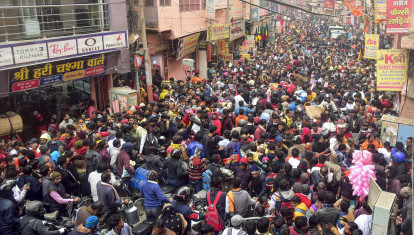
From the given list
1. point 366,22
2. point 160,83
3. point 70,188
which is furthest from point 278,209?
point 366,22

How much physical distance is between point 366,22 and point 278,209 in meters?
17.5

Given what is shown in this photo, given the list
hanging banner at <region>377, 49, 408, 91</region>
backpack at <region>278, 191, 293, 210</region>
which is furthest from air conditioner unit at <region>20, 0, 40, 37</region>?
hanging banner at <region>377, 49, 408, 91</region>

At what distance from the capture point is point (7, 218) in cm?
601

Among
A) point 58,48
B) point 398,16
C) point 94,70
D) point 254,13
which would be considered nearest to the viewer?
point 398,16

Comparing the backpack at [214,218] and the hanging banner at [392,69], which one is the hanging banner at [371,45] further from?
the backpack at [214,218]

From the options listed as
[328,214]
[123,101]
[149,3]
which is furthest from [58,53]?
[328,214]

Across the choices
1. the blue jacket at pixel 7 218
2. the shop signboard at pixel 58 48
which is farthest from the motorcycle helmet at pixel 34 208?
the shop signboard at pixel 58 48

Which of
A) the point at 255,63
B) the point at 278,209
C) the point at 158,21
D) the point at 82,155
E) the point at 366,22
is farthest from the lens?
the point at 255,63

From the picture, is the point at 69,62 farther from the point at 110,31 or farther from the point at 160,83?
the point at 160,83

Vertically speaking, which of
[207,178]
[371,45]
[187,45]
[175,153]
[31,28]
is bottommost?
[207,178]

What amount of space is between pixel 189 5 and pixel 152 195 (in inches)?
584

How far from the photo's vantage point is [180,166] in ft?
24.2

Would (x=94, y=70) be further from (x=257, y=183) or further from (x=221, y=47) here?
(x=221, y=47)

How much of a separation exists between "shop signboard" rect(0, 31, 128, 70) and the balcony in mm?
458
